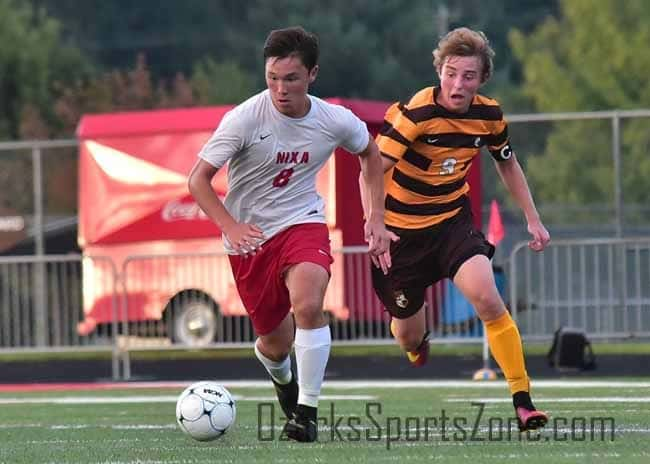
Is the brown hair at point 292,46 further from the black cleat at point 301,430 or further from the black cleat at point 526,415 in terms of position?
the black cleat at point 526,415

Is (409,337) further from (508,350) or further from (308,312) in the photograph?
(308,312)

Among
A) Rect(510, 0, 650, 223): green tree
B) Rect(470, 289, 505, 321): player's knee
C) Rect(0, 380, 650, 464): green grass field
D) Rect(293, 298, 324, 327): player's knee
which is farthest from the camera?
Rect(510, 0, 650, 223): green tree

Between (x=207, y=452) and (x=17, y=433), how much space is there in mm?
1977

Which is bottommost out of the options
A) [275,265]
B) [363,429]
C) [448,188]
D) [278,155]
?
[363,429]

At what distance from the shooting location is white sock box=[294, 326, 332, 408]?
841 cm

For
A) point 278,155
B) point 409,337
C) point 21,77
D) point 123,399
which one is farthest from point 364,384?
point 21,77

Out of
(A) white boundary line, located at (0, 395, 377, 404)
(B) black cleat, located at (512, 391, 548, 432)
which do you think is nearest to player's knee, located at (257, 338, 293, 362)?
(B) black cleat, located at (512, 391, 548, 432)

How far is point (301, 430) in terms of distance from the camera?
8328 mm

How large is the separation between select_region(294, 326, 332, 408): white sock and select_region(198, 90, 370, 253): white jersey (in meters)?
0.53

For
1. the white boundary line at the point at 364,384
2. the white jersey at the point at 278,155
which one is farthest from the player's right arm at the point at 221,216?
the white boundary line at the point at 364,384

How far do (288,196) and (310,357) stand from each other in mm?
792

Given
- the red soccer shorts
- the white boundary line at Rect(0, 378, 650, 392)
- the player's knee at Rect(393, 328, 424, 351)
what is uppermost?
the red soccer shorts

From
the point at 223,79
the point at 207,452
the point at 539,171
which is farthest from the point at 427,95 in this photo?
the point at 223,79

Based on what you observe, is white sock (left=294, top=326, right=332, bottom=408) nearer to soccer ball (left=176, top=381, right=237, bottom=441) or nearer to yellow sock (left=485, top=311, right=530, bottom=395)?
soccer ball (left=176, top=381, right=237, bottom=441)
